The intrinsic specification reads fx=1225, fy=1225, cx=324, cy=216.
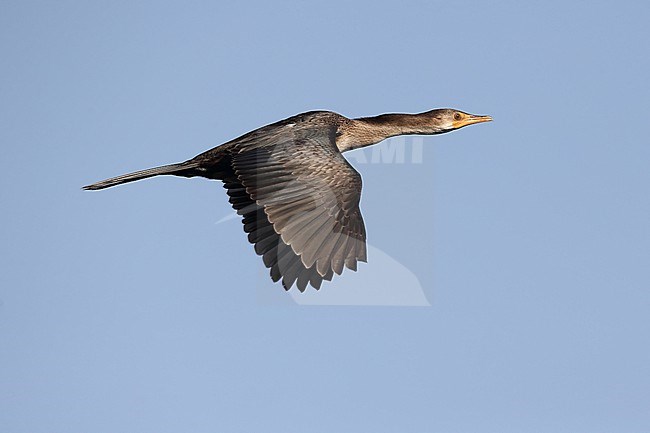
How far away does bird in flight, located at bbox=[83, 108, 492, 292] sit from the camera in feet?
48.7

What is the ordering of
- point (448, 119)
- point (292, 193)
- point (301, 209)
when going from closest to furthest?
point (301, 209)
point (292, 193)
point (448, 119)

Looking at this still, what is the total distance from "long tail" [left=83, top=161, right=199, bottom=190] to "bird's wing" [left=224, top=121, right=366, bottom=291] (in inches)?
46.7

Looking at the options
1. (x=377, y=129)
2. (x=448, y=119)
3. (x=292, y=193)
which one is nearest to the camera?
(x=292, y=193)

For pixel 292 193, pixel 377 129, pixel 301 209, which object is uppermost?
pixel 377 129

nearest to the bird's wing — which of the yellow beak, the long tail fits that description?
the long tail

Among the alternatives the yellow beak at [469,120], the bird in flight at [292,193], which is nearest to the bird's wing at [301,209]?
the bird in flight at [292,193]

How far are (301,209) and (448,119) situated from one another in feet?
18.3

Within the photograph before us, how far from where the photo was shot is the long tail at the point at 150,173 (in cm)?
1711

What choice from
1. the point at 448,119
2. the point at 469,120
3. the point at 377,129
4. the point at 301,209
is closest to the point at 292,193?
the point at 301,209

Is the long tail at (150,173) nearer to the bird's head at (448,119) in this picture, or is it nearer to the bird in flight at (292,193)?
the bird in flight at (292,193)

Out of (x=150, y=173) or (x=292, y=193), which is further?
(x=150, y=173)

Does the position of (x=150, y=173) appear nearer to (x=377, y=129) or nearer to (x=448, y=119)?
(x=377, y=129)

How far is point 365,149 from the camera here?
19.1 m

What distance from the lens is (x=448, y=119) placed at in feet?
65.4
